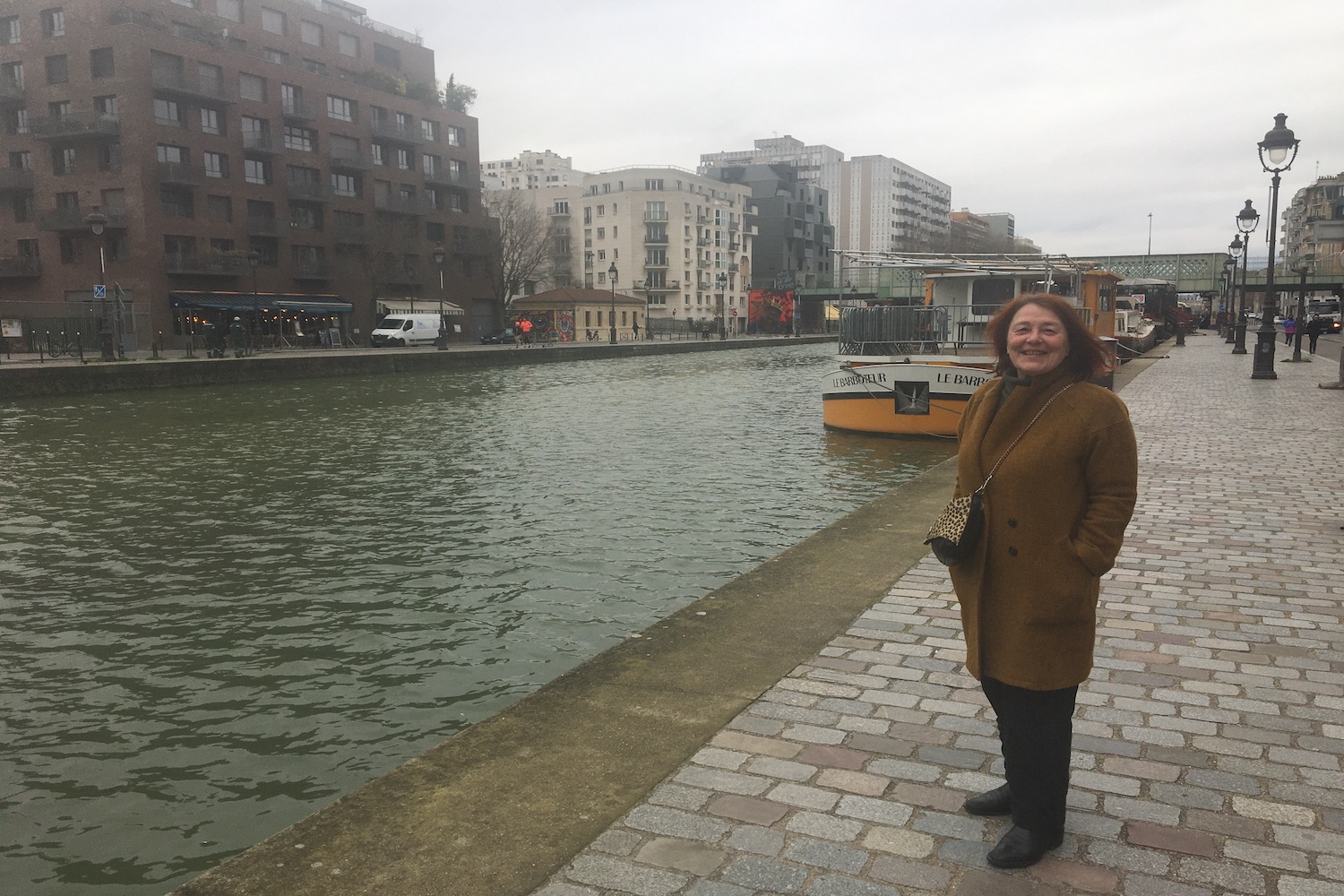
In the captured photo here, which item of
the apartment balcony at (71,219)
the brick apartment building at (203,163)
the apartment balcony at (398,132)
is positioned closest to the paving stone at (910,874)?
the brick apartment building at (203,163)

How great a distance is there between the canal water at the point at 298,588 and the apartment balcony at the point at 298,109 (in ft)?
141

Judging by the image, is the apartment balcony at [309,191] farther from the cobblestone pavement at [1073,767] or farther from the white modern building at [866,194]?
the white modern building at [866,194]

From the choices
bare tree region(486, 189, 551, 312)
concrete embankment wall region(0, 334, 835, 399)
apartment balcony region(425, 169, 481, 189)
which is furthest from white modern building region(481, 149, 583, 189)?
concrete embankment wall region(0, 334, 835, 399)

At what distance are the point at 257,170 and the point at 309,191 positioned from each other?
3.06 meters

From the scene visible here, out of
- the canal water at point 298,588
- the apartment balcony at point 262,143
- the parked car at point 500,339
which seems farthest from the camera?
the parked car at point 500,339

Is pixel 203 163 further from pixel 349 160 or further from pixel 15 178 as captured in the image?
pixel 349 160

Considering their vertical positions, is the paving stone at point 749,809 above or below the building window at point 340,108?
below

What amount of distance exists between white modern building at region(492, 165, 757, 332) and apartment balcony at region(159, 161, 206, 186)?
54197 millimetres

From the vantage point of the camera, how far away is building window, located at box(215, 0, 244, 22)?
2164 inches

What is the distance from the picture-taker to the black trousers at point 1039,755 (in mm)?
3014

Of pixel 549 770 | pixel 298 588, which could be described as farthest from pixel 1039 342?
pixel 298 588

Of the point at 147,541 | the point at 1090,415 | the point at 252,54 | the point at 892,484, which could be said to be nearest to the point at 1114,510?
the point at 1090,415

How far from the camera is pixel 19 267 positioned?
5109 centimetres

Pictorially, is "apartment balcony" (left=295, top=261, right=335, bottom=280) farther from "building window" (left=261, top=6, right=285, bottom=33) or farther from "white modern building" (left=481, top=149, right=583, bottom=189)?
"white modern building" (left=481, top=149, right=583, bottom=189)
